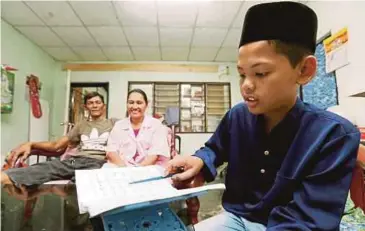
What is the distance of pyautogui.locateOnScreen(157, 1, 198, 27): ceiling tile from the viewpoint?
2951mm

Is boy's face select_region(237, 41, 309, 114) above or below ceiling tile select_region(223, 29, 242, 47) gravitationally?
Answer: below

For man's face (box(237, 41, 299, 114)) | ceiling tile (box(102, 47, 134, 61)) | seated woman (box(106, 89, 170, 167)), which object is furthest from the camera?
ceiling tile (box(102, 47, 134, 61))

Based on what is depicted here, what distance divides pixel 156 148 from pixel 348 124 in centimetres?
159

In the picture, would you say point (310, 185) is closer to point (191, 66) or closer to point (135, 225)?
point (135, 225)

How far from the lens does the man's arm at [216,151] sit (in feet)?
2.23

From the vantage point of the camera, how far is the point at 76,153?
2162 millimetres

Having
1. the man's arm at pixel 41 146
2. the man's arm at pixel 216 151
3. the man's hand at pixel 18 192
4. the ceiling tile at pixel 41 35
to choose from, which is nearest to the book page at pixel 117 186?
the man's arm at pixel 216 151

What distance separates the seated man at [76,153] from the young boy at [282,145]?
55.5 inches

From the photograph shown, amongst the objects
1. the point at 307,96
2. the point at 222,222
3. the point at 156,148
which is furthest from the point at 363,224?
the point at 307,96

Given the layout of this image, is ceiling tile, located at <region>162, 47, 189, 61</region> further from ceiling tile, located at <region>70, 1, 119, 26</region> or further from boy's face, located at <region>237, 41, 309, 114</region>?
boy's face, located at <region>237, 41, 309, 114</region>

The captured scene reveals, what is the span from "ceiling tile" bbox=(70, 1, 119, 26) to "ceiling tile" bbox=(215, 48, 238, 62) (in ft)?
6.30

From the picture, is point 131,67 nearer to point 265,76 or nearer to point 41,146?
point 41,146

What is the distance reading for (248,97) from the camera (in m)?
0.55

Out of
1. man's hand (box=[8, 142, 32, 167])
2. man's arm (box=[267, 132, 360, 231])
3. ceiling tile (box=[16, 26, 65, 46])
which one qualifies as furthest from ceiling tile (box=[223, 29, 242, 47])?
man's arm (box=[267, 132, 360, 231])
